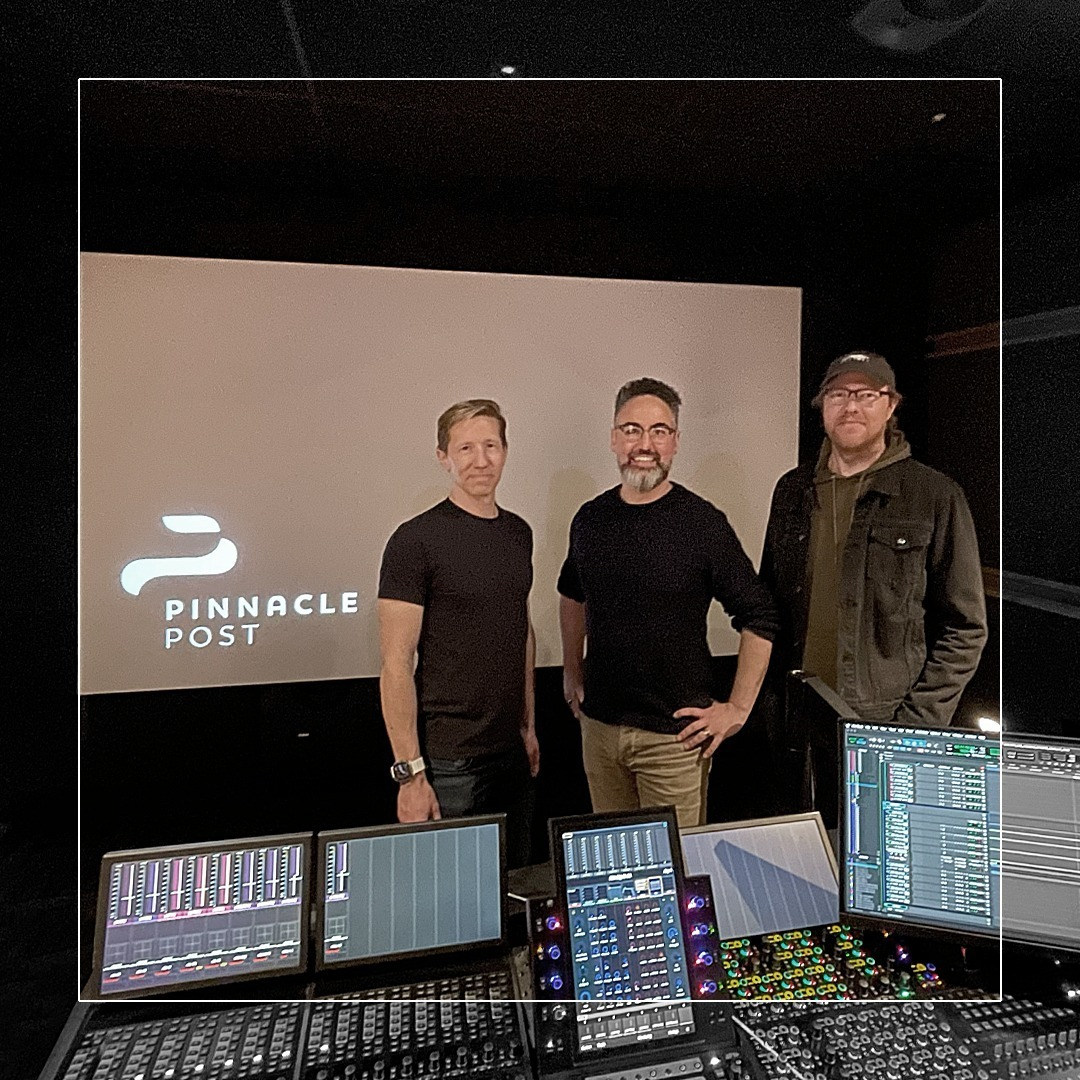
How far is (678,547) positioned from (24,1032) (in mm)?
1362

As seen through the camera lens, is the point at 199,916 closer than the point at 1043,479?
Yes

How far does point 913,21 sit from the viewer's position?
141 centimetres

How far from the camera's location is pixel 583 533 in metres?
1.37

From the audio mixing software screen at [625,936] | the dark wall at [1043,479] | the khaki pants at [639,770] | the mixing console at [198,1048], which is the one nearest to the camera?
the mixing console at [198,1048]

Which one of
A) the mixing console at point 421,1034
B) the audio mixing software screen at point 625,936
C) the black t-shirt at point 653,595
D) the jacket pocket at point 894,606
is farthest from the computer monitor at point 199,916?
the jacket pocket at point 894,606

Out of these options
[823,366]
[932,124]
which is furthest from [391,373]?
[932,124]

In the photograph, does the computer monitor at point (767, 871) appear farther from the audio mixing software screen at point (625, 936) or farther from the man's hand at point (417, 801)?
the man's hand at point (417, 801)

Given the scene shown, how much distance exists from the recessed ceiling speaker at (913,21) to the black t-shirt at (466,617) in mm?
1109

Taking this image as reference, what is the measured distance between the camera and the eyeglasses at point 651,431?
138 cm

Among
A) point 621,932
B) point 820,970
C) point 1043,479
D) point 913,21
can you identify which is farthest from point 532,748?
point 913,21

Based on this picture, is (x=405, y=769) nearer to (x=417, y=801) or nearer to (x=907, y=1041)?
(x=417, y=801)

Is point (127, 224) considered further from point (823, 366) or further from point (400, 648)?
point (823, 366)

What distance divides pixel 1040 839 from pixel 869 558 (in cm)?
54

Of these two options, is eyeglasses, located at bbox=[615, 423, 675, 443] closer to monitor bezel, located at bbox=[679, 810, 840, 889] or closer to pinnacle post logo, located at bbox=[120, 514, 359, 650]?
pinnacle post logo, located at bbox=[120, 514, 359, 650]
